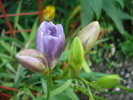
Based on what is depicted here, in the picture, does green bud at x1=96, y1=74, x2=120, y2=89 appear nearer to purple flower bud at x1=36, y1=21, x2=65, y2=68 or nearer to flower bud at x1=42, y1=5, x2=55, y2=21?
purple flower bud at x1=36, y1=21, x2=65, y2=68

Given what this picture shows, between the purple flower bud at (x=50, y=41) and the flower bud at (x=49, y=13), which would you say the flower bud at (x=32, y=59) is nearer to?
the purple flower bud at (x=50, y=41)

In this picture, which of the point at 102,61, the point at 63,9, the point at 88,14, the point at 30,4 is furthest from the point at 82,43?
the point at 102,61

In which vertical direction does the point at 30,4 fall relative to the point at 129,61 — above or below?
above

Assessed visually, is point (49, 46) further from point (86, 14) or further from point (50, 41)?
point (86, 14)

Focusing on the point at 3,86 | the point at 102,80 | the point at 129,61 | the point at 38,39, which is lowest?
the point at 129,61

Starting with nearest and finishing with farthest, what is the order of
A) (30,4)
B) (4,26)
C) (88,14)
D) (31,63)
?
(31,63)
(88,14)
(30,4)
(4,26)

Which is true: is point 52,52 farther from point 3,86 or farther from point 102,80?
point 3,86
